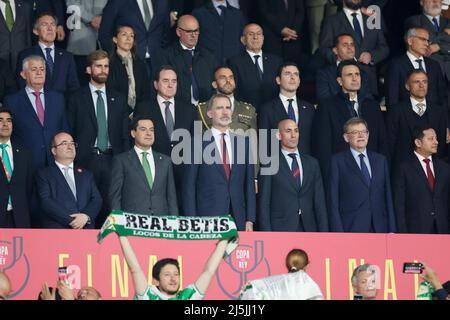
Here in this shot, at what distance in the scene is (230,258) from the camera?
44.3 feet

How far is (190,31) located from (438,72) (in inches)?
113

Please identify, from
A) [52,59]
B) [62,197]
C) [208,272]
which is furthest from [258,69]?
[208,272]

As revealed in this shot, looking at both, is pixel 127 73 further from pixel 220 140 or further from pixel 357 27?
pixel 357 27

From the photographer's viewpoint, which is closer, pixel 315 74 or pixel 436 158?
pixel 436 158

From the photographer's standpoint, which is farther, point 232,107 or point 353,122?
point 232,107

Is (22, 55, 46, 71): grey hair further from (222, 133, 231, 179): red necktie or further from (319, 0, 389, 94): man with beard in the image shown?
(319, 0, 389, 94): man with beard

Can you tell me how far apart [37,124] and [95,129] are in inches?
23.2

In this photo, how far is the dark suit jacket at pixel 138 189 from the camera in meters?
13.9

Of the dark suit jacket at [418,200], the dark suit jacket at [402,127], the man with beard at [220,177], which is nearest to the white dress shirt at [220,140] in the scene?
the man with beard at [220,177]

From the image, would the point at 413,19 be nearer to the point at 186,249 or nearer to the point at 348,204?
the point at 348,204

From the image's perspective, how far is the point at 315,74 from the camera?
16.6 m
